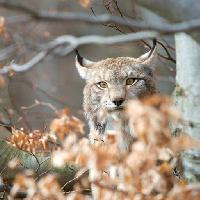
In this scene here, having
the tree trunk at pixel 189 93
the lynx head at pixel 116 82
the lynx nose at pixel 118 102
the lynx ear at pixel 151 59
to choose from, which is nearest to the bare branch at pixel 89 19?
the tree trunk at pixel 189 93

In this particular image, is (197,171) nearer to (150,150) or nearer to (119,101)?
(150,150)

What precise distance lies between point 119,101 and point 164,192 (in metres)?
2.64

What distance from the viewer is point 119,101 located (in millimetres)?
7699

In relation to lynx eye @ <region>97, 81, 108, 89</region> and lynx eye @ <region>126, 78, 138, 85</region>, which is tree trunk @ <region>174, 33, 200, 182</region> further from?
lynx eye @ <region>97, 81, 108, 89</region>

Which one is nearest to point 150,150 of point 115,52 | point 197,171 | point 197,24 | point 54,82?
point 197,24

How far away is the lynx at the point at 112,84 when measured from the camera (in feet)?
26.1

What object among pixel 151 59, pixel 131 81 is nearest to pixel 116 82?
pixel 131 81

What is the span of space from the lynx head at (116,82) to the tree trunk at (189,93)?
174 cm

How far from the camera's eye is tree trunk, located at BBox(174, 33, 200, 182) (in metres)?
5.83

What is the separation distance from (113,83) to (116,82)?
0.12 ft

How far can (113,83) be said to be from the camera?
8102 millimetres

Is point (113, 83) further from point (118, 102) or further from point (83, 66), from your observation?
point (83, 66)

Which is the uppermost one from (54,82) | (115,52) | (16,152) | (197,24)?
(197,24)

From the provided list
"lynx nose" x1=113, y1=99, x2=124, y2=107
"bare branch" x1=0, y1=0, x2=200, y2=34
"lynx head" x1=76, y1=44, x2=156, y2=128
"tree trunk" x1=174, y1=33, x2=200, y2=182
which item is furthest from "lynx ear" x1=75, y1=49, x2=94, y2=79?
"bare branch" x1=0, y1=0, x2=200, y2=34
